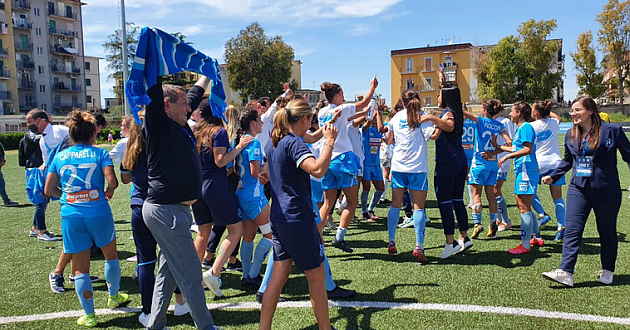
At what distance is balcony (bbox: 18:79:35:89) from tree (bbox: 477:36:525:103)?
200ft

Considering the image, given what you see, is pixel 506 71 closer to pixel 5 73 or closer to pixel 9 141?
pixel 9 141

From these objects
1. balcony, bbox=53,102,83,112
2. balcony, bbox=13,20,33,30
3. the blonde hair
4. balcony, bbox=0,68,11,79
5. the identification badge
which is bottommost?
the identification badge

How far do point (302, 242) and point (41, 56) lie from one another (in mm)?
77996

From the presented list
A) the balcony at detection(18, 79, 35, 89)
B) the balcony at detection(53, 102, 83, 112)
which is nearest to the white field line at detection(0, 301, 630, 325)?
the balcony at detection(18, 79, 35, 89)

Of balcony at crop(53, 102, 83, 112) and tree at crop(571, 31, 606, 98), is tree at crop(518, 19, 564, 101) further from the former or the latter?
balcony at crop(53, 102, 83, 112)

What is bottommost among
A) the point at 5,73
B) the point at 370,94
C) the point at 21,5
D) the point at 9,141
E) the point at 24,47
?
the point at 9,141

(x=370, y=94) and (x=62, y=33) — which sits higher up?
(x=62, y=33)

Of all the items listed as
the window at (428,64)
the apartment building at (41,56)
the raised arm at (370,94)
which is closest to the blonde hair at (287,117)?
the raised arm at (370,94)

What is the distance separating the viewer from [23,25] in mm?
66438

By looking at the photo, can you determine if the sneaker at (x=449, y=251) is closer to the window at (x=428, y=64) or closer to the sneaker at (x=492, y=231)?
the sneaker at (x=492, y=231)

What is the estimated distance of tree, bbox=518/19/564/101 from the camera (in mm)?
52562

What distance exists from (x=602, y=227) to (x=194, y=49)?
447cm

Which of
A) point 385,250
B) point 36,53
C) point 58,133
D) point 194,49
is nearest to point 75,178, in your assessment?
point 194,49

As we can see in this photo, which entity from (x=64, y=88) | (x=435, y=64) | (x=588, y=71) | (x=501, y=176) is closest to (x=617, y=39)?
(x=588, y=71)
